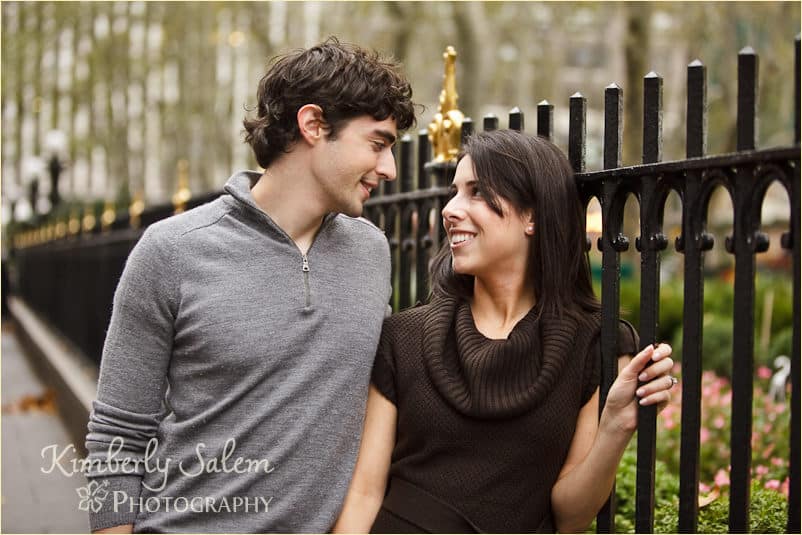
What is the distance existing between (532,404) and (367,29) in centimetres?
2649

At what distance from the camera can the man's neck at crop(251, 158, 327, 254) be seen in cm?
303

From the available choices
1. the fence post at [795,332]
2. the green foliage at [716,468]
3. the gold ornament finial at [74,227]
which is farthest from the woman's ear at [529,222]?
the gold ornament finial at [74,227]

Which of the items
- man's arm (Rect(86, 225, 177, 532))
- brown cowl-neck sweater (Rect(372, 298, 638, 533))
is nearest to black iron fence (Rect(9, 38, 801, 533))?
brown cowl-neck sweater (Rect(372, 298, 638, 533))

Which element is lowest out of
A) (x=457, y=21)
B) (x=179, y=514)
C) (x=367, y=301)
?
(x=179, y=514)

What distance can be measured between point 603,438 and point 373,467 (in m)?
0.64

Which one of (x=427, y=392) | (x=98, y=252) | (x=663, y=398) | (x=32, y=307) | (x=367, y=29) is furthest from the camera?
(x=367, y=29)

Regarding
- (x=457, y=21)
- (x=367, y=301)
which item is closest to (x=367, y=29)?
(x=457, y=21)

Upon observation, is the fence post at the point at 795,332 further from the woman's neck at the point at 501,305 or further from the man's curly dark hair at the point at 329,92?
the man's curly dark hair at the point at 329,92

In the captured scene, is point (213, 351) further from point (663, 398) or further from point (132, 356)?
point (663, 398)

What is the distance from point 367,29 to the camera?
2831 centimetres

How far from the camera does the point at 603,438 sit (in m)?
2.67

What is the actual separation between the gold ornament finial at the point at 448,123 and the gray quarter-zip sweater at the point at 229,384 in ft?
3.22

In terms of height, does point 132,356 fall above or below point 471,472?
above

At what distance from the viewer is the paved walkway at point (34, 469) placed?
586 cm
